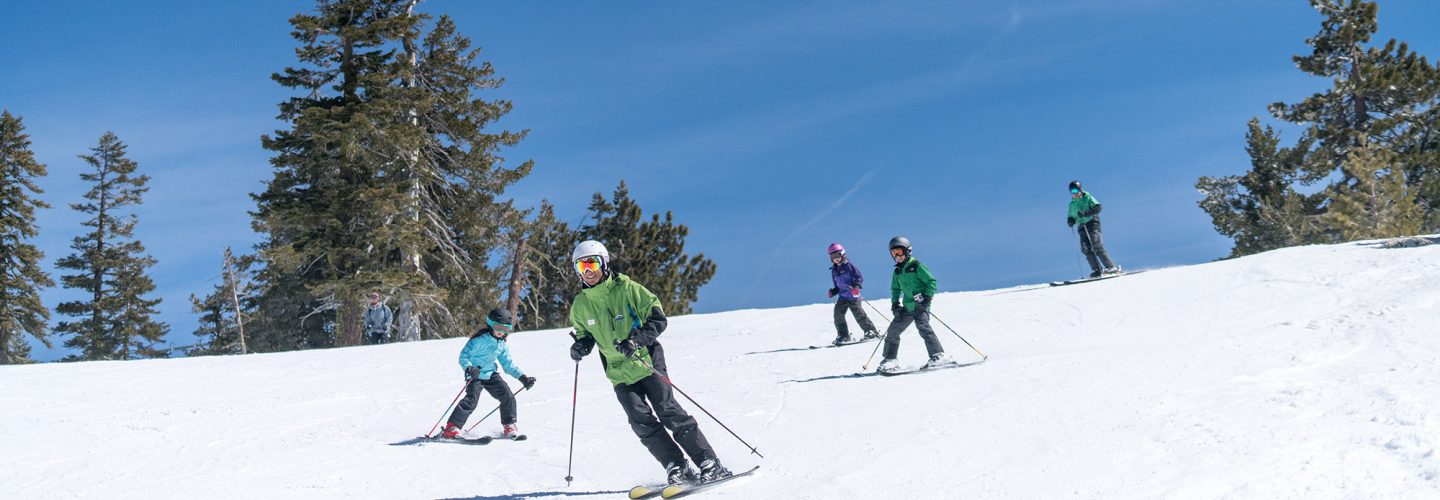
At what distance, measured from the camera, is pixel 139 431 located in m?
10.3

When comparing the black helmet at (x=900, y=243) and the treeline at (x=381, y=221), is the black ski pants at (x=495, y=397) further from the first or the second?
the treeline at (x=381, y=221)

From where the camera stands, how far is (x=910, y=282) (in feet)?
34.2

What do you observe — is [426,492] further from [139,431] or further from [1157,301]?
[1157,301]

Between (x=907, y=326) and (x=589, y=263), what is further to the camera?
(x=907, y=326)

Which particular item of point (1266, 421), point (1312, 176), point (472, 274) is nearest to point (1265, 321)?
point (1266, 421)

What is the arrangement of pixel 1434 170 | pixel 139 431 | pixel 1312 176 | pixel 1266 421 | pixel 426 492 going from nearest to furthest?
pixel 1266 421 < pixel 426 492 < pixel 139 431 < pixel 1434 170 < pixel 1312 176

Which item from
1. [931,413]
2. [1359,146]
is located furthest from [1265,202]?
[931,413]

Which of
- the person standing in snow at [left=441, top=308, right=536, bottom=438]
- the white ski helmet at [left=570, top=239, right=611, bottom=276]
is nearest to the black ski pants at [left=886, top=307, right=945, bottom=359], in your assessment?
the person standing in snow at [left=441, top=308, right=536, bottom=438]

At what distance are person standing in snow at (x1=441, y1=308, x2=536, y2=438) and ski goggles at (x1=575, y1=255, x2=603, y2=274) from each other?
319 centimetres

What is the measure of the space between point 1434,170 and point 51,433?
47799 millimetres

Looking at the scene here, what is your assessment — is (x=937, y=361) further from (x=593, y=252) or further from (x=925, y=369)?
(x=593, y=252)

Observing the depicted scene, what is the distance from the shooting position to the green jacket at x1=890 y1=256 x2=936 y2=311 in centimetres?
1029

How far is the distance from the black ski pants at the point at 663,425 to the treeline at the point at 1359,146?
38.3 m

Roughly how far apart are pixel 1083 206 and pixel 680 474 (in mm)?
14101
